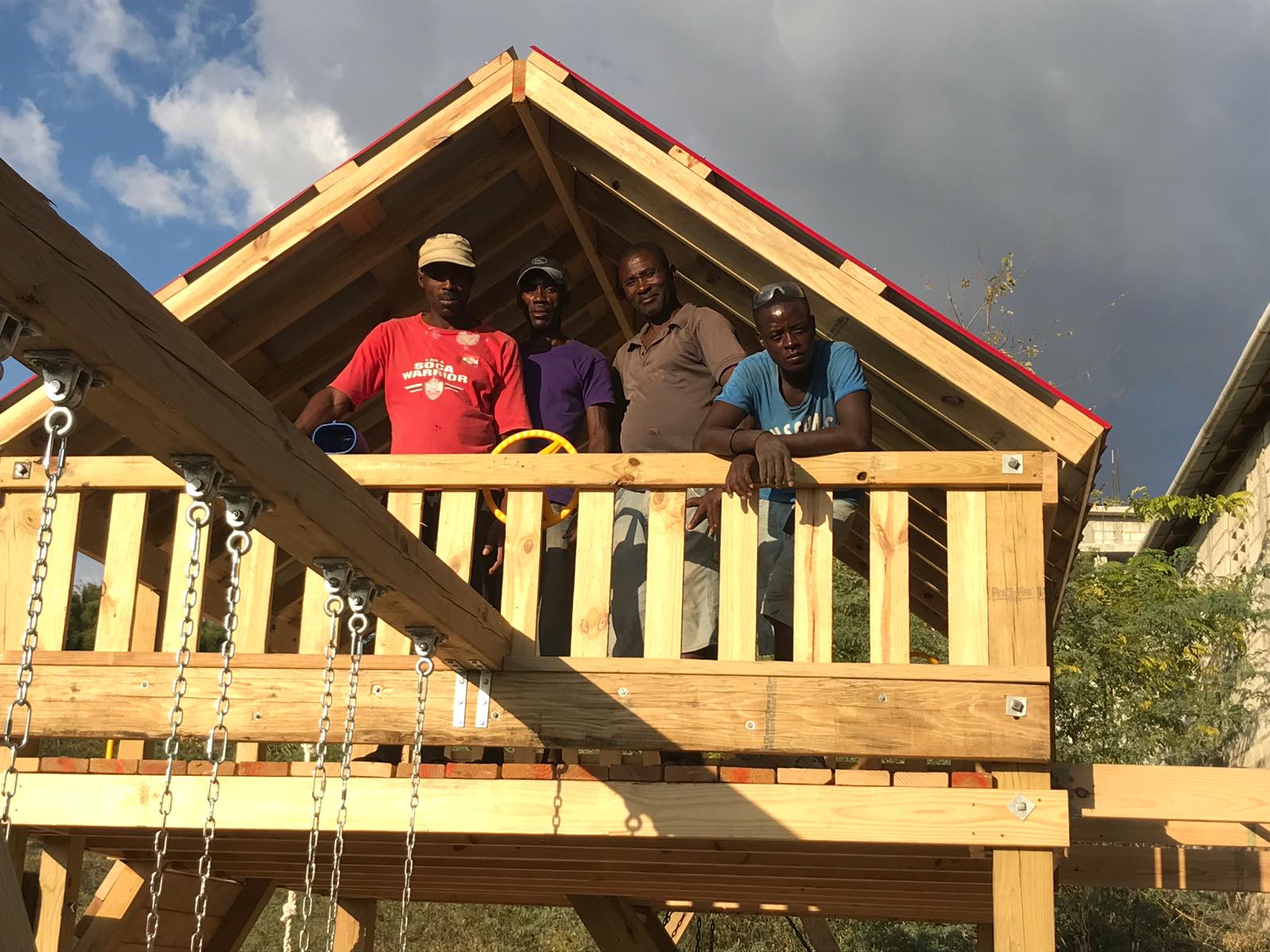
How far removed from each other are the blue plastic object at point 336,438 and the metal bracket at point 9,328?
11.1 ft

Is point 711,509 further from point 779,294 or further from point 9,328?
point 9,328

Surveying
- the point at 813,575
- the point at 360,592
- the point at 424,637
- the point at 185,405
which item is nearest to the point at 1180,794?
the point at 813,575

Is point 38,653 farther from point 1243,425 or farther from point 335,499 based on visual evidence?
point 1243,425

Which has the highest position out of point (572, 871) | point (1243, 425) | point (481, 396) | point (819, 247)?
point (1243, 425)

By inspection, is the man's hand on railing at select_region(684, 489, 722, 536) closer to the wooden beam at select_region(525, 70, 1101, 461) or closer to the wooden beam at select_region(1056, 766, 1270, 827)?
the wooden beam at select_region(525, 70, 1101, 461)

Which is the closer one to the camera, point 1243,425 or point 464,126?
point 464,126

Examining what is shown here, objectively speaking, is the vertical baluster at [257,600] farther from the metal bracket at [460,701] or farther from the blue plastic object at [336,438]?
the metal bracket at [460,701]

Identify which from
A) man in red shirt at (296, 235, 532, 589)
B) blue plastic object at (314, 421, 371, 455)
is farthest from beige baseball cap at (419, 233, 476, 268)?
blue plastic object at (314, 421, 371, 455)

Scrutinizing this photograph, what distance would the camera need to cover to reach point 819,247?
5.86 metres

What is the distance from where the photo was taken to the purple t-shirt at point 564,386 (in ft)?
21.0

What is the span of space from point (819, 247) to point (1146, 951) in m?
11.5


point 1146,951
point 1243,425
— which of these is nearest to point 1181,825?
point 1146,951

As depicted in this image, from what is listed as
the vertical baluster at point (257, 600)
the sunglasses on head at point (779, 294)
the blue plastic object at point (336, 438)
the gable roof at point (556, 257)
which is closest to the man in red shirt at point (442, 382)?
the blue plastic object at point (336, 438)

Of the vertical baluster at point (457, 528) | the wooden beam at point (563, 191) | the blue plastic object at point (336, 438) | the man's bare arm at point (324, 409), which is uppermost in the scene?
the wooden beam at point (563, 191)
